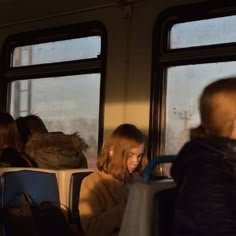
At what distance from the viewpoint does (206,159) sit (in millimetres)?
1404

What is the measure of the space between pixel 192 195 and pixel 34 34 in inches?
154

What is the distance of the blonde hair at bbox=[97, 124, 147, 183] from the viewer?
2623 mm

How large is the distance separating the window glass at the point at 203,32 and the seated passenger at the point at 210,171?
2.24 metres

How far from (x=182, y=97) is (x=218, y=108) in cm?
248

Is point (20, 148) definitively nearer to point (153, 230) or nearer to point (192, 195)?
point (153, 230)

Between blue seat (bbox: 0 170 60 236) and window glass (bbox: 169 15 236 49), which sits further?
window glass (bbox: 169 15 236 49)

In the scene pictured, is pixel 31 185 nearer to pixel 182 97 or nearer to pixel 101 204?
pixel 101 204

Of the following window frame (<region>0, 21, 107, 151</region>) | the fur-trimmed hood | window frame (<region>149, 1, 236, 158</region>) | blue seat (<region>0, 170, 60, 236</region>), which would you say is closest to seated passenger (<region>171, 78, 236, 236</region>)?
blue seat (<region>0, 170, 60, 236</region>)

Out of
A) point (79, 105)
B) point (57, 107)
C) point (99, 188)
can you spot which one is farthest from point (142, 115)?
point (99, 188)

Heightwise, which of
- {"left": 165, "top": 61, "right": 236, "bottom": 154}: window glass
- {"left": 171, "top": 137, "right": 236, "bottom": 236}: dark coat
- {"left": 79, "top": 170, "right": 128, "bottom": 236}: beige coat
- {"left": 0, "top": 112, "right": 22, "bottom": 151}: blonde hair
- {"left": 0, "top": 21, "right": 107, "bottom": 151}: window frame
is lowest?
{"left": 79, "top": 170, "right": 128, "bottom": 236}: beige coat

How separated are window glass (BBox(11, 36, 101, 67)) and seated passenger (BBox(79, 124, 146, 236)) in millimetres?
1928

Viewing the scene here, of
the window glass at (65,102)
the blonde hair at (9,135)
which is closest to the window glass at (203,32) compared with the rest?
the window glass at (65,102)

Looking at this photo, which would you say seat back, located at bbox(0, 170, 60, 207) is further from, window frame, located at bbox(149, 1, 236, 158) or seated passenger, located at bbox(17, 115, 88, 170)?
window frame, located at bbox(149, 1, 236, 158)

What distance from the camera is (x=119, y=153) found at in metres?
2.62
